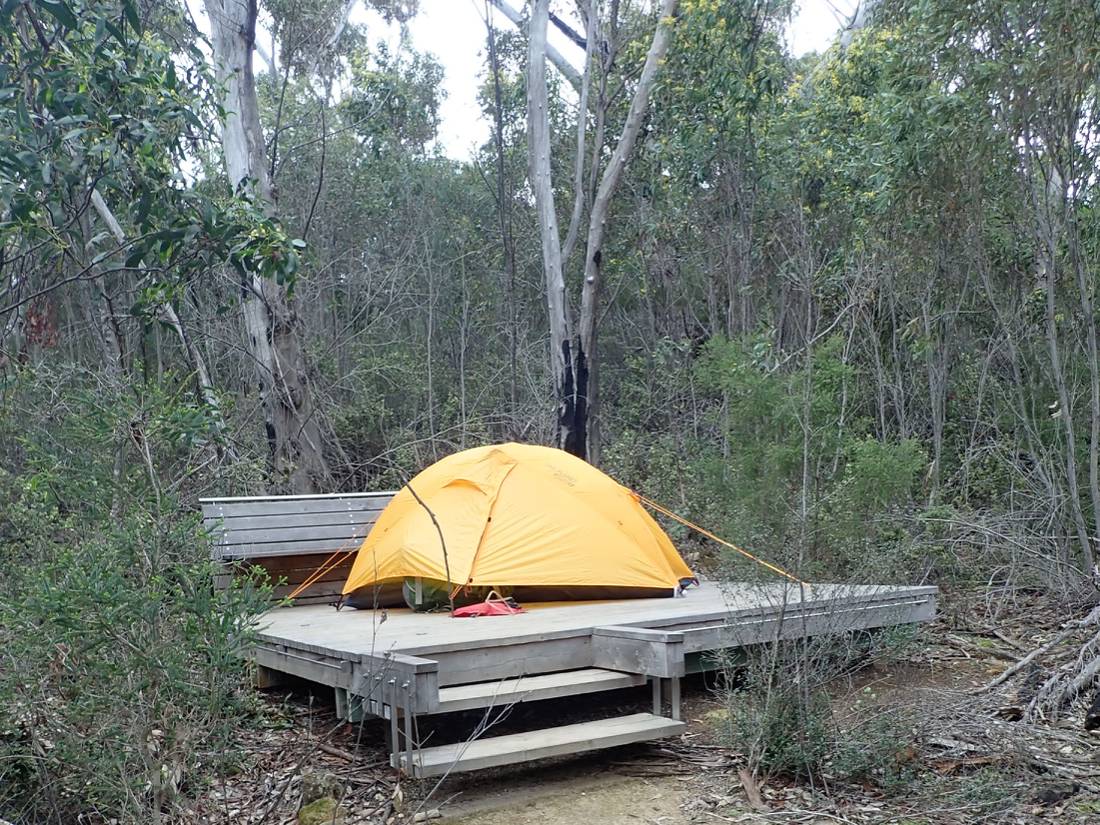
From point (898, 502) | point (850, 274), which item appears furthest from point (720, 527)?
point (850, 274)

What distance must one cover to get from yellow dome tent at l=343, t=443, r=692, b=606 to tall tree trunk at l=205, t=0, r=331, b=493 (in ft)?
10.8

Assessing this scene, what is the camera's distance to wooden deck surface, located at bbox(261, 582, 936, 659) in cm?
540

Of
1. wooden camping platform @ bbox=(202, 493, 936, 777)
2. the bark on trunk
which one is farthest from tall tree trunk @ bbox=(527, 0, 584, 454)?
wooden camping platform @ bbox=(202, 493, 936, 777)

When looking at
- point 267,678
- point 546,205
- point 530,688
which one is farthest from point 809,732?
point 546,205

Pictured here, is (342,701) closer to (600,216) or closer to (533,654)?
(533,654)

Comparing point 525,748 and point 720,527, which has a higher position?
point 720,527

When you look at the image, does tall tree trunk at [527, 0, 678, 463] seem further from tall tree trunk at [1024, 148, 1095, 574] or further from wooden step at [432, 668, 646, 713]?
wooden step at [432, 668, 646, 713]

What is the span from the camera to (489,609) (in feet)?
21.7

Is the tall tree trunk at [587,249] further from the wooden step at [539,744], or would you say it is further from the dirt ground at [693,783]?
the wooden step at [539,744]

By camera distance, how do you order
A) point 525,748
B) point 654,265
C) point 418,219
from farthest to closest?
1. point 418,219
2. point 654,265
3. point 525,748

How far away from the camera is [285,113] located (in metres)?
17.5

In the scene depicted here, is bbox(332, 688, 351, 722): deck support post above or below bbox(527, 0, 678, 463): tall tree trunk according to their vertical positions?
below

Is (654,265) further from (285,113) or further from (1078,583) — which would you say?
(1078,583)

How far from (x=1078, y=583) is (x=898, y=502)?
141 cm
